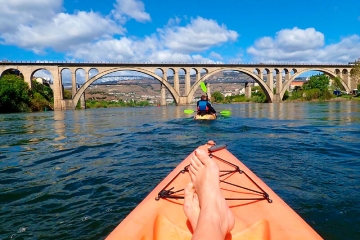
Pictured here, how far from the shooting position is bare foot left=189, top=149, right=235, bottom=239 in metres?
1.89

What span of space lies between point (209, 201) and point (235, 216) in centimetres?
39

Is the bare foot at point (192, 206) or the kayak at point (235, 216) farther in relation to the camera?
the bare foot at point (192, 206)

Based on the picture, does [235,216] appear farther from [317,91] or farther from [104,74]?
[317,91]

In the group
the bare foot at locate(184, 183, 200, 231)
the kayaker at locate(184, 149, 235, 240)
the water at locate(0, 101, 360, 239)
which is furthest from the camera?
the water at locate(0, 101, 360, 239)

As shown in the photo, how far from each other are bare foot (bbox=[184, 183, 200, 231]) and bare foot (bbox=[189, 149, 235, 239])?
0.06m

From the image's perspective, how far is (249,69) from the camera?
2574 inches

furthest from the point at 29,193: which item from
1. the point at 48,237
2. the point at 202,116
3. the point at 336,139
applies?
the point at 202,116

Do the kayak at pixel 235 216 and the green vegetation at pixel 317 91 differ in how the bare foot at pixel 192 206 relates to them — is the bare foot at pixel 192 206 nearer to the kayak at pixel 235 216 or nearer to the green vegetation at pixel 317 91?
the kayak at pixel 235 216

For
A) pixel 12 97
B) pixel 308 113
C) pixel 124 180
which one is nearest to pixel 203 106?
pixel 124 180

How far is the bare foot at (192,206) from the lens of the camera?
2260 mm

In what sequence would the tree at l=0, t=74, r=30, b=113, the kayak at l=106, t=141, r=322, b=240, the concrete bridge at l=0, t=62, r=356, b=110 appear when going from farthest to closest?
the concrete bridge at l=0, t=62, r=356, b=110, the tree at l=0, t=74, r=30, b=113, the kayak at l=106, t=141, r=322, b=240

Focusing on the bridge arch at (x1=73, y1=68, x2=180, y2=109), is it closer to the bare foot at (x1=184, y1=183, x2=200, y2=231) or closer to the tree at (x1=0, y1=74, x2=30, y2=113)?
the tree at (x1=0, y1=74, x2=30, y2=113)

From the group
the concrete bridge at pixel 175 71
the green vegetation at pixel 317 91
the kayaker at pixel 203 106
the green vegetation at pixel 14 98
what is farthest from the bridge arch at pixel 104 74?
the kayaker at pixel 203 106

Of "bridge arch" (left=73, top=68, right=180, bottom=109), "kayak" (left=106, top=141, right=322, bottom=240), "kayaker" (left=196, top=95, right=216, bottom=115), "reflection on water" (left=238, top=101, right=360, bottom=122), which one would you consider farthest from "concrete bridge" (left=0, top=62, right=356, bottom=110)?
"kayak" (left=106, top=141, right=322, bottom=240)
